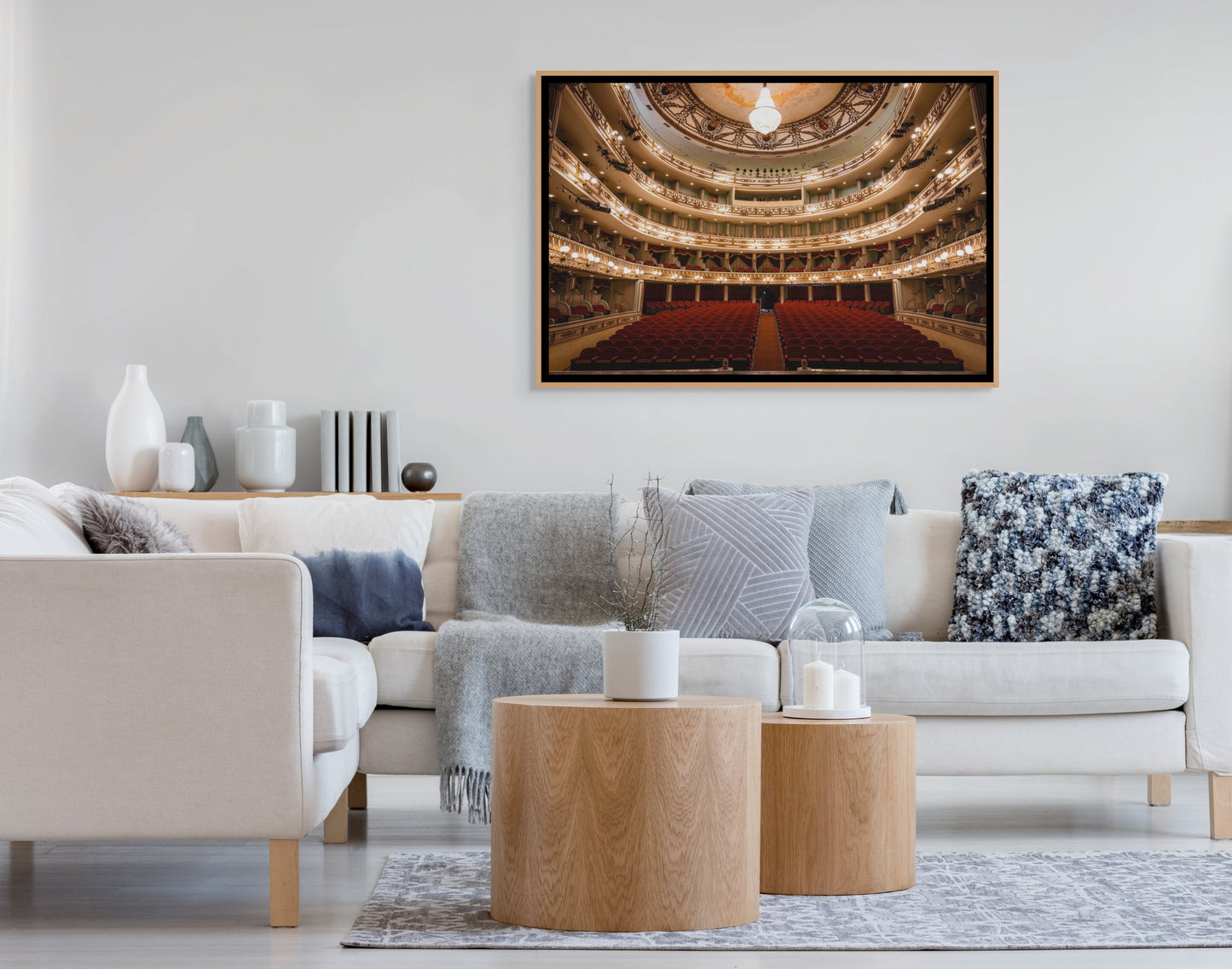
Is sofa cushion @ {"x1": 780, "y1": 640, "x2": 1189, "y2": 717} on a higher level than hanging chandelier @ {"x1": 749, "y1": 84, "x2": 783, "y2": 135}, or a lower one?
lower

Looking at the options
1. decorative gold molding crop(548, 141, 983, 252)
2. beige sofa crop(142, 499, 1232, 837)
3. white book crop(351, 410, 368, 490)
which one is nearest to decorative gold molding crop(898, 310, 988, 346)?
decorative gold molding crop(548, 141, 983, 252)

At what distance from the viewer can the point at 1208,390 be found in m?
4.51

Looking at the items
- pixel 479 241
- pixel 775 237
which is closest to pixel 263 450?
pixel 479 241

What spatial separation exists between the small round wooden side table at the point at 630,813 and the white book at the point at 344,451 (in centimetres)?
237

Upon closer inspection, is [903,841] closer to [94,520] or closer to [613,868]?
[613,868]

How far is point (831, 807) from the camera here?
7.57 feet

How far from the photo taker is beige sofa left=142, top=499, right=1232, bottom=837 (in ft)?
9.42

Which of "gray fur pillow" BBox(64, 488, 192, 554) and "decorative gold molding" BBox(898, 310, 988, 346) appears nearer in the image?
"gray fur pillow" BBox(64, 488, 192, 554)

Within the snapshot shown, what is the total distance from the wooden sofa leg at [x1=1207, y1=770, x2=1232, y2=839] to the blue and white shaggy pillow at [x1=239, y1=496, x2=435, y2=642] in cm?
187

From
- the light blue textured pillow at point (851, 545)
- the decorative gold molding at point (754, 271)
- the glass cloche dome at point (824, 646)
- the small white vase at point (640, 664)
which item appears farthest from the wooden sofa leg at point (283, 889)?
the decorative gold molding at point (754, 271)

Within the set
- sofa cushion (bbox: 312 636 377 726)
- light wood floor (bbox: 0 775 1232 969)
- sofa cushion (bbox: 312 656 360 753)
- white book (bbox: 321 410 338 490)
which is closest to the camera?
light wood floor (bbox: 0 775 1232 969)

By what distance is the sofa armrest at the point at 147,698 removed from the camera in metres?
2.12

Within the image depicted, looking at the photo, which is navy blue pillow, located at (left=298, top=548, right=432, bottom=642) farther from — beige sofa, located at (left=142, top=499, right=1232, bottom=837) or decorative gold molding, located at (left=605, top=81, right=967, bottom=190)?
decorative gold molding, located at (left=605, top=81, right=967, bottom=190)

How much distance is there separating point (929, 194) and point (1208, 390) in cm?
119
